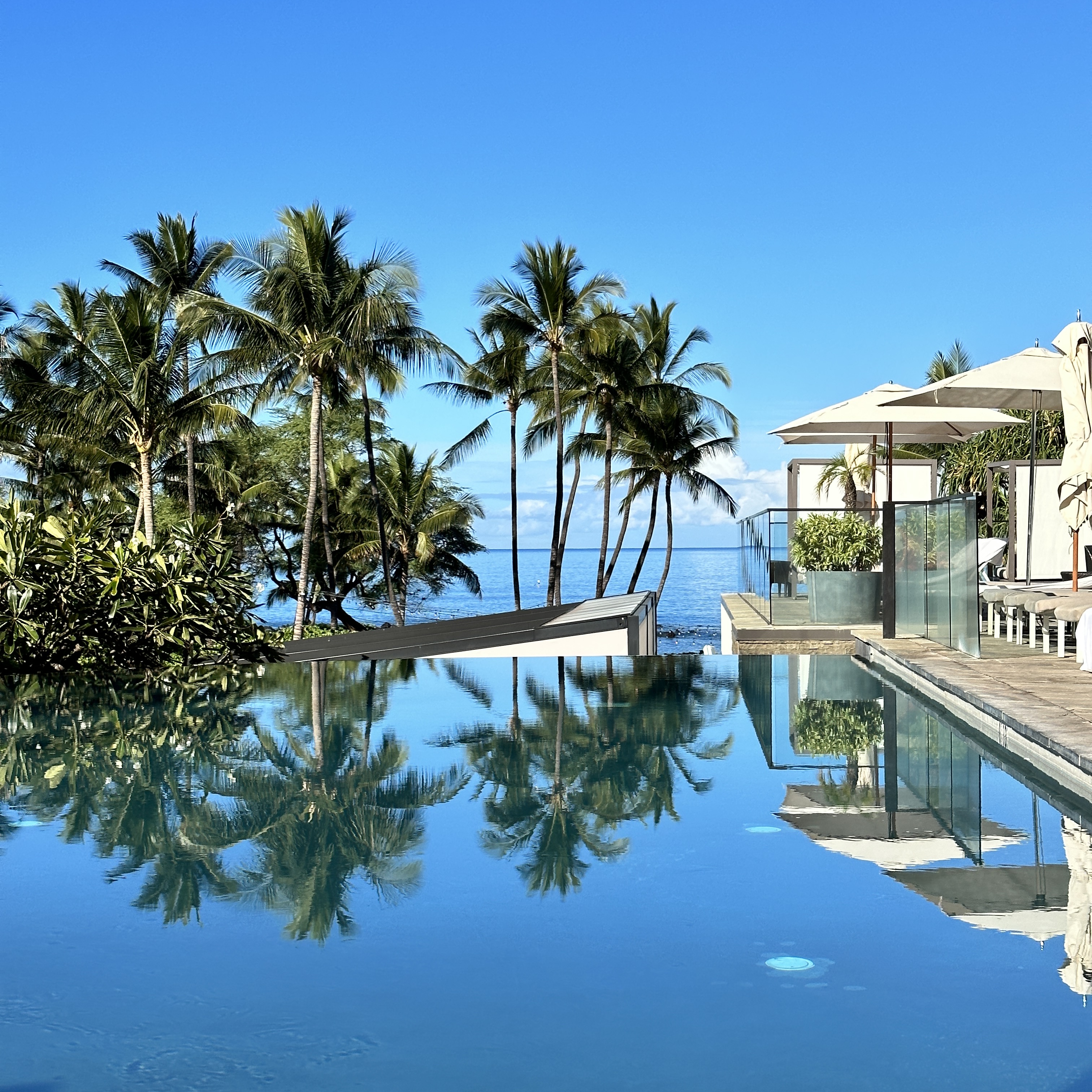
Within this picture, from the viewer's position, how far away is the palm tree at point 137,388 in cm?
2328

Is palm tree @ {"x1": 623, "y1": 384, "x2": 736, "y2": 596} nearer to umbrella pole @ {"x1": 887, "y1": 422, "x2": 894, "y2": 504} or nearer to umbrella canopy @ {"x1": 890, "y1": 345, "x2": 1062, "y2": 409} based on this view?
umbrella pole @ {"x1": 887, "y1": 422, "x2": 894, "y2": 504}

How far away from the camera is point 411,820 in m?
5.59

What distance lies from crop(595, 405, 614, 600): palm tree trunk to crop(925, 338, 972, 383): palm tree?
10.6 metres

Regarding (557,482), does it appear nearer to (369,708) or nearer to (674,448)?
(674,448)

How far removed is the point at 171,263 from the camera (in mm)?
28297

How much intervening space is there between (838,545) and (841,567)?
9.4 inches

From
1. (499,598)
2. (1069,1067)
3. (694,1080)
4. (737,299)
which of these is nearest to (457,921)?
(694,1080)

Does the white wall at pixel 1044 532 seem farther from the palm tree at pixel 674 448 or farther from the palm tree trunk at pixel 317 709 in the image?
the palm tree at pixel 674 448

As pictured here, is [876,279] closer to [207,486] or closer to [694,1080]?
[207,486]

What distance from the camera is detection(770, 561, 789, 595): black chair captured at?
12742mm

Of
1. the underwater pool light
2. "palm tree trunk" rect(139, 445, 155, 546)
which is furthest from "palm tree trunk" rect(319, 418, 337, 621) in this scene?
the underwater pool light

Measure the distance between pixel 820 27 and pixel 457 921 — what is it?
18.0m

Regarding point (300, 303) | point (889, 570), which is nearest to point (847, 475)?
point (889, 570)

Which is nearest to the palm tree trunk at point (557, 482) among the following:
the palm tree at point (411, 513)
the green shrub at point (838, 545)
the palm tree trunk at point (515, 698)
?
the palm tree at point (411, 513)
